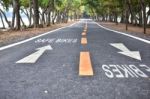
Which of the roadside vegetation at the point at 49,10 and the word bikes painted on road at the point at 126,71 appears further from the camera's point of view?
the roadside vegetation at the point at 49,10

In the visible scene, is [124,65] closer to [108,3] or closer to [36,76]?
[36,76]

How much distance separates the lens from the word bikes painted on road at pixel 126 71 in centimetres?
Result: 539

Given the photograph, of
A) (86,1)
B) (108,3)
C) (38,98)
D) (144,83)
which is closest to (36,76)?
(38,98)

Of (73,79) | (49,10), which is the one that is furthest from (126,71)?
(49,10)

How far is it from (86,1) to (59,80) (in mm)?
88017

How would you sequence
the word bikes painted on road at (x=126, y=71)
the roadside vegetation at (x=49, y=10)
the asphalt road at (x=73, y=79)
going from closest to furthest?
the asphalt road at (x=73, y=79) → the word bikes painted on road at (x=126, y=71) → the roadside vegetation at (x=49, y=10)

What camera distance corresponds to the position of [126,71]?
5.77 meters

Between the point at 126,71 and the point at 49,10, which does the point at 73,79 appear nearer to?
the point at 126,71

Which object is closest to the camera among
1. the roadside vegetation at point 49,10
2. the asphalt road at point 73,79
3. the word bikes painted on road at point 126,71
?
the asphalt road at point 73,79

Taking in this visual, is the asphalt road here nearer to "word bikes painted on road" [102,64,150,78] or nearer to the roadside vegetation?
"word bikes painted on road" [102,64,150,78]

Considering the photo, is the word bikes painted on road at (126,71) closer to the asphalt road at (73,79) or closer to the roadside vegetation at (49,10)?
the asphalt road at (73,79)

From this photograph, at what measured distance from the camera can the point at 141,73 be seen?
5609 mm

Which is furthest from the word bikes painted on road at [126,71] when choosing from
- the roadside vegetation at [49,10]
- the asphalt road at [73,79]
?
the roadside vegetation at [49,10]

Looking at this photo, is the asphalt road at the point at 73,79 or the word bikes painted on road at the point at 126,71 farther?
the word bikes painted on road at the point at 126,71
